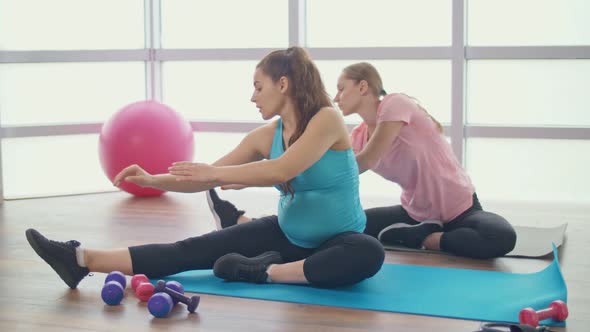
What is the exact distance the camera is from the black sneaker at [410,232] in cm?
375

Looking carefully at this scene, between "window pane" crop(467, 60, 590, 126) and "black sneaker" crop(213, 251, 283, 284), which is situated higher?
"window pane" crop(467, 60, 590, 126)

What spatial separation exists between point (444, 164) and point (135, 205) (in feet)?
6.99

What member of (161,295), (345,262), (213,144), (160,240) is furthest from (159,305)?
(213,144)

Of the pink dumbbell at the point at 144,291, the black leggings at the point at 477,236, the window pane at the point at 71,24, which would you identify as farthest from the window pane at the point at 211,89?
the pink dumbbell at the point at 144,291

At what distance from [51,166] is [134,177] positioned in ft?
10.2

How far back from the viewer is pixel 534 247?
12.4 ft

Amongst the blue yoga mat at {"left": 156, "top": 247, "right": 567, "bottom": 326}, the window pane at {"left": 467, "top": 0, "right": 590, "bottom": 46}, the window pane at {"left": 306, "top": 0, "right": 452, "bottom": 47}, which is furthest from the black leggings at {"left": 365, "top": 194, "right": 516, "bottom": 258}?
the window pane at {"left": 306, "top": 0, "right": 452, "bottom": 47}

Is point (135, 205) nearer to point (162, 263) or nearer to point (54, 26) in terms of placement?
point (54, 26)

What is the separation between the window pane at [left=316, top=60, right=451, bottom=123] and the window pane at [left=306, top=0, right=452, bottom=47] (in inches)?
5.4

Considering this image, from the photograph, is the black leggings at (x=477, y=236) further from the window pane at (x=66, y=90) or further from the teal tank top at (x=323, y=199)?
the window pane at (x=66, y=90)

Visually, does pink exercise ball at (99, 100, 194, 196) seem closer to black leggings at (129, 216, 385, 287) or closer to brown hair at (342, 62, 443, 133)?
brown hair at (342, 62, 443, 133)

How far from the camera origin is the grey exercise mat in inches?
145

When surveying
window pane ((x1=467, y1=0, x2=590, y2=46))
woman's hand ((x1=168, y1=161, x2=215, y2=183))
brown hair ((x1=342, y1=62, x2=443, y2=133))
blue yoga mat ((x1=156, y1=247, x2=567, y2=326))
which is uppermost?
window pane ((x1=467, y1=0, x2=590, y2=46))

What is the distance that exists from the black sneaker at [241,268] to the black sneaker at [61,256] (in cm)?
48
